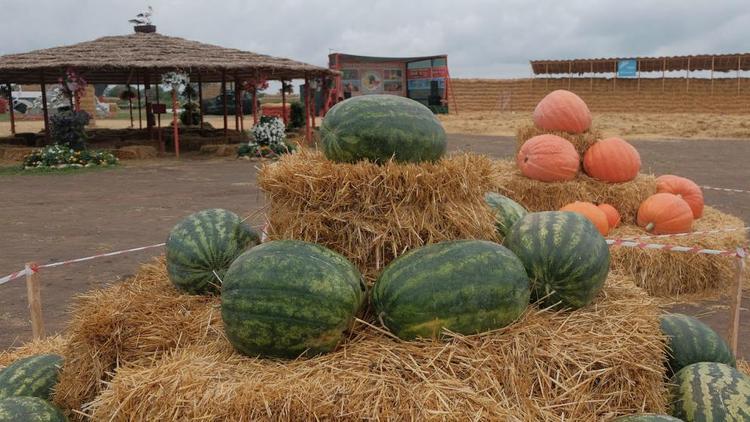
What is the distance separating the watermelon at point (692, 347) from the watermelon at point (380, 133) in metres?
1.63

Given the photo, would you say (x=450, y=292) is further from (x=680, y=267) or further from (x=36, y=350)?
(x=680, y=267)

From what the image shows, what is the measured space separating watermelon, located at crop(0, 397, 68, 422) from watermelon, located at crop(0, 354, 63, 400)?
25 cm

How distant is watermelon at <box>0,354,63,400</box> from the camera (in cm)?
335

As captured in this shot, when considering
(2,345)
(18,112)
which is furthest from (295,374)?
(18,112)

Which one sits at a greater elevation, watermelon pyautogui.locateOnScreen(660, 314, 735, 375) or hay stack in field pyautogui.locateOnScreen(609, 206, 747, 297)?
watermelon pyautogui.locateOnScreen(660, 314, 735, 375)

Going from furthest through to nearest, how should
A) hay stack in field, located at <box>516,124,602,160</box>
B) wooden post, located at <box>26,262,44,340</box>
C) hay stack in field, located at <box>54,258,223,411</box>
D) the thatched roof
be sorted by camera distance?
1. the thatched roof
2. hay stack in field, located at <box>516,124,602,160</box>
3. wooden post, located at <box>26,262,44,340</box>
4. hay stack in field, located at <box>54,258,223,411</box>

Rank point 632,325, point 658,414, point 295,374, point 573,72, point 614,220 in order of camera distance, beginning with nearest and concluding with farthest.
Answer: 1. point 295,374
2. point 658,414
3. point 632,325
4. point 614,220
5. point 573,72

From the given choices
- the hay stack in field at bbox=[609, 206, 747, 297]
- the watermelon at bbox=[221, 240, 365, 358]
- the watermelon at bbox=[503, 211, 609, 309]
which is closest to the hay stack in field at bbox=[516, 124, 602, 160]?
the hay stack in field at bbox=[609, 206, 747, 297]

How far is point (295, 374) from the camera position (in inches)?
102

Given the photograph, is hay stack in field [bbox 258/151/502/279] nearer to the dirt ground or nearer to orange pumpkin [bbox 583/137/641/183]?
the dirt ground

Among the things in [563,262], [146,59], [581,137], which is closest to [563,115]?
[581,137]

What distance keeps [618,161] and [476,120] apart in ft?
88.5

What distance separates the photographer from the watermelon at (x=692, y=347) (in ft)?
11.5

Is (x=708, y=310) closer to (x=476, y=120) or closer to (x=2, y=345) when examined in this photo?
(x=2, y=345)
